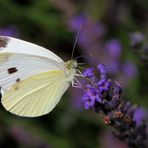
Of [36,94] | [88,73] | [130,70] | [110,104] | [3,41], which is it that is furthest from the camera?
[130,70]

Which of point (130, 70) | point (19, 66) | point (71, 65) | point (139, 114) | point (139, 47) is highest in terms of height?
point (130, 70)

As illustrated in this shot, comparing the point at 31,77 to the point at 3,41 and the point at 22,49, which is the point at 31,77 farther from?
the point at 3,41

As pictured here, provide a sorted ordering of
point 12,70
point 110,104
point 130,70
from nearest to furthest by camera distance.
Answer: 1. point 110,104
2. point 12,70
3. point 130,70

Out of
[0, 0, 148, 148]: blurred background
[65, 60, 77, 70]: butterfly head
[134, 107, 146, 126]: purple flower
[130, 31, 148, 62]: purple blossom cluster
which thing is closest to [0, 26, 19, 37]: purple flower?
[0, 0, 148, 148]: blurred background

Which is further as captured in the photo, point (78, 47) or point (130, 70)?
point (78, 47)

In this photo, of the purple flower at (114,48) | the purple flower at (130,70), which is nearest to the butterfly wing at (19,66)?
the purple flower at (130,70)

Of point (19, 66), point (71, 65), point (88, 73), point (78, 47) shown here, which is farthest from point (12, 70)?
point (78, 47)

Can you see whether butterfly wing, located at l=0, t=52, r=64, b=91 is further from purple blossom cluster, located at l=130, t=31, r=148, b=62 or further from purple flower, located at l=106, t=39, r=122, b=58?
purple flower, located at l=106, t=39, r=122, b=58

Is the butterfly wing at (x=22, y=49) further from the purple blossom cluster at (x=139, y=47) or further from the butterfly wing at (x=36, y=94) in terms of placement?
the purple blossom cluster at (x=139, y=47)

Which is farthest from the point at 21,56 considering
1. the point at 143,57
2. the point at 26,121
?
the point at 26,121
